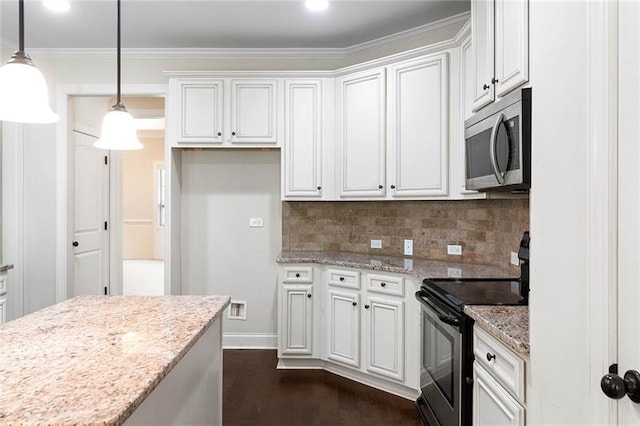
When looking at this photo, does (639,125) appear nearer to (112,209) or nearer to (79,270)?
(79,270)

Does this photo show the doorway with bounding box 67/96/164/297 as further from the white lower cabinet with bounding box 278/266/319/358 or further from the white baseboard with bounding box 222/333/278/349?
the white lower cabinet with bounding box 278/266/319/358

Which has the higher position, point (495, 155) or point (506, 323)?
point (495, 155)

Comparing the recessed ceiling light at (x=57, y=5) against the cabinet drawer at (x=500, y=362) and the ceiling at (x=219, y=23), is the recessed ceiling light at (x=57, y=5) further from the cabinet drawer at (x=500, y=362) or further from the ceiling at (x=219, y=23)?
the cabinet drawer at (x=500, y=362)

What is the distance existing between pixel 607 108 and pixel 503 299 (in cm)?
113

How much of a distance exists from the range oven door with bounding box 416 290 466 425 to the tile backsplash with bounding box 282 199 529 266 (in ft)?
2.77

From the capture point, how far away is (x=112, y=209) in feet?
14.6

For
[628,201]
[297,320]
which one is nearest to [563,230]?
[628,201]

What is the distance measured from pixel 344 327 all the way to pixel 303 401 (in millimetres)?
606

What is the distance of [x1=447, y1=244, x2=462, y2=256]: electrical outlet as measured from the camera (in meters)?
2.93

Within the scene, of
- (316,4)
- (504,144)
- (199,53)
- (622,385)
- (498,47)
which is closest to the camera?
(622,385)

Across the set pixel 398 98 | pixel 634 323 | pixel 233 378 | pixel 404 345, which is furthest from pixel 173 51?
pixel 634 323

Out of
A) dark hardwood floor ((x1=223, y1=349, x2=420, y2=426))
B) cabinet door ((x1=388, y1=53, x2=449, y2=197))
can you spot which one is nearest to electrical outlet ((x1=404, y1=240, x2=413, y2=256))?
cabinet door ((x1=388, y1=53, x2=449, y2=197))

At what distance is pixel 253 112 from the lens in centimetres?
330

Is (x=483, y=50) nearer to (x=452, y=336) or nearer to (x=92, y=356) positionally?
(x=452, y=336)
